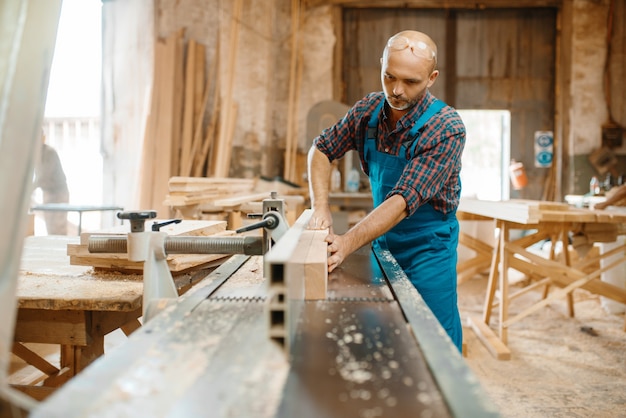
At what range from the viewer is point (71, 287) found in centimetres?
180

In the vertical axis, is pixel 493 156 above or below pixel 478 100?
below

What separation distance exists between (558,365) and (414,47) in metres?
2.60

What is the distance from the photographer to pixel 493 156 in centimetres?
984

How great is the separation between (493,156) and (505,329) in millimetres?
6610

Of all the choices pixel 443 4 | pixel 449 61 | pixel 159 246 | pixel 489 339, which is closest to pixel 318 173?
pixel 159 246

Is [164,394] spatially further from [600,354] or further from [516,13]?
[516,13]

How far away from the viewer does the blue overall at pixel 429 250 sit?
2305 millimetres

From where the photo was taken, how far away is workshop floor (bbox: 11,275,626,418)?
113 inches

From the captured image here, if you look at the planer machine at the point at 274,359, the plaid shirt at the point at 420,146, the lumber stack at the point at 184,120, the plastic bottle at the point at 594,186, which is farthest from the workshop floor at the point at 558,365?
the lumber stack at the point at 184,120

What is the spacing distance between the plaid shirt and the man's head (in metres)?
0.14

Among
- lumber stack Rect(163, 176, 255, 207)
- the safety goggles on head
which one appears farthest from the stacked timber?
the safety goggles on head

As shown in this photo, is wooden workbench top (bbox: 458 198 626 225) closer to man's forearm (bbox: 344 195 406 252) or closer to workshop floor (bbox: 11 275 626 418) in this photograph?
workshop floor (bbox: 11 275 626 418)

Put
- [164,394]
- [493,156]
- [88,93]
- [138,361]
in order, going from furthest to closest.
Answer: [493,156]
[88,93]
[138,361]
[164,394]

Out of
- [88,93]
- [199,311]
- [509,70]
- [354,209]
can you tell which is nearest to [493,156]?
[509,70]
